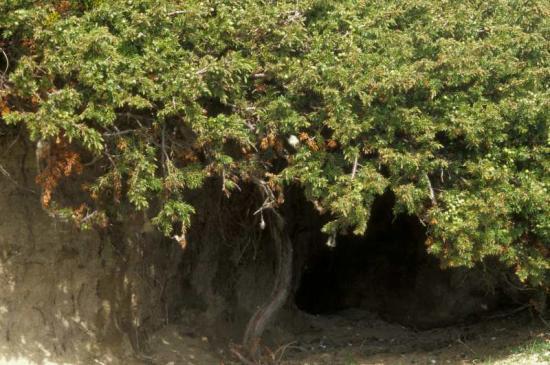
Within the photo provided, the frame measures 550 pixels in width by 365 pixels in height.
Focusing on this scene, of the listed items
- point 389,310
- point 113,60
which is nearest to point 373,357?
point 389,310

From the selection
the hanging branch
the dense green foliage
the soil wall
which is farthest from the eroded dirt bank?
the dense green foliage

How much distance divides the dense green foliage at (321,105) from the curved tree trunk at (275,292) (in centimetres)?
217

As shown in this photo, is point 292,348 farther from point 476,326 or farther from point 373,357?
point 476,326

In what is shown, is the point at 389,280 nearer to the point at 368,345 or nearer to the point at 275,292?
the point at 368,345

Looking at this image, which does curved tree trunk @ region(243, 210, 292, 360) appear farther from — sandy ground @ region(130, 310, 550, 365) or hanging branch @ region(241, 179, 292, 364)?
sandy ground @ region(130, 310, 550, 365)

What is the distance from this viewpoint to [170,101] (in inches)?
275

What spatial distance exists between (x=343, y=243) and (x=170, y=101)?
7957 mm

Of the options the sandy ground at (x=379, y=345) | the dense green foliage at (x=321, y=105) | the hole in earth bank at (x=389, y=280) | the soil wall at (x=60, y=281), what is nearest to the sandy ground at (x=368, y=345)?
the sandy ground at (x=379, y=345)

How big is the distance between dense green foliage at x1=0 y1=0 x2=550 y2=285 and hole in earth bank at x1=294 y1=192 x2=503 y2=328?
4195 mm

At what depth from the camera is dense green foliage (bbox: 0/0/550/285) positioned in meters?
6.91

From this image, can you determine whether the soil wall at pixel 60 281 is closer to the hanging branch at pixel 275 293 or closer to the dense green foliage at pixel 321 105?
the dense green foliage at pixel 321 105

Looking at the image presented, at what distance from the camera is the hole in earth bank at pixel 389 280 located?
1248cm

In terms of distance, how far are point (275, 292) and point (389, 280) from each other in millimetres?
4597

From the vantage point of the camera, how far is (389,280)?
46.0 feet
